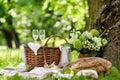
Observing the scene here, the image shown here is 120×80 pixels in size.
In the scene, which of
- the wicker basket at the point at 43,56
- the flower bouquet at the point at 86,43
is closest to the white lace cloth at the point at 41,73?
the wicker basket at the point at 43,56

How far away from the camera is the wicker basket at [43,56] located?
6062 mm

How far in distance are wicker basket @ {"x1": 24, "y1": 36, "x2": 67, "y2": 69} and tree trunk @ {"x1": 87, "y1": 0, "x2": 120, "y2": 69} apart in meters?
0.70

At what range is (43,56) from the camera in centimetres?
608

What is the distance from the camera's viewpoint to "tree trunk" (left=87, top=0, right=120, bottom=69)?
6.11 m

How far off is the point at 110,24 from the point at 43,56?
3.58 ft

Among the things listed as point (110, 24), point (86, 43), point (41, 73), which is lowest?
point (41, 73)

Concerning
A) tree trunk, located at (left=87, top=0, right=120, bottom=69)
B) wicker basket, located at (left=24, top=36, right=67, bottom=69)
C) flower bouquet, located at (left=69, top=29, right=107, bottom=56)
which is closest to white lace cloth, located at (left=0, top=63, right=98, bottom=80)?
wicker basket, located at (left=24, top=36, right=67, bottom=69)

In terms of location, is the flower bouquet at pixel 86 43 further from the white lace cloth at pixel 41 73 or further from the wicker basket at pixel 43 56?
the white lace cloth at pixel 41 73

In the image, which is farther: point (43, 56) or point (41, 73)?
point (43, 56)

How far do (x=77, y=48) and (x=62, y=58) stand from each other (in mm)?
293

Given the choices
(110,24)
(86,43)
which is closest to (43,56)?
(86,43)

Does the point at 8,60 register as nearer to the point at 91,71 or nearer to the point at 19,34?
the point at 91,71

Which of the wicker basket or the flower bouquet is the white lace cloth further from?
the flower bouquet

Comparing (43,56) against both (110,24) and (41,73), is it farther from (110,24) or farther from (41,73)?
(110,24)
